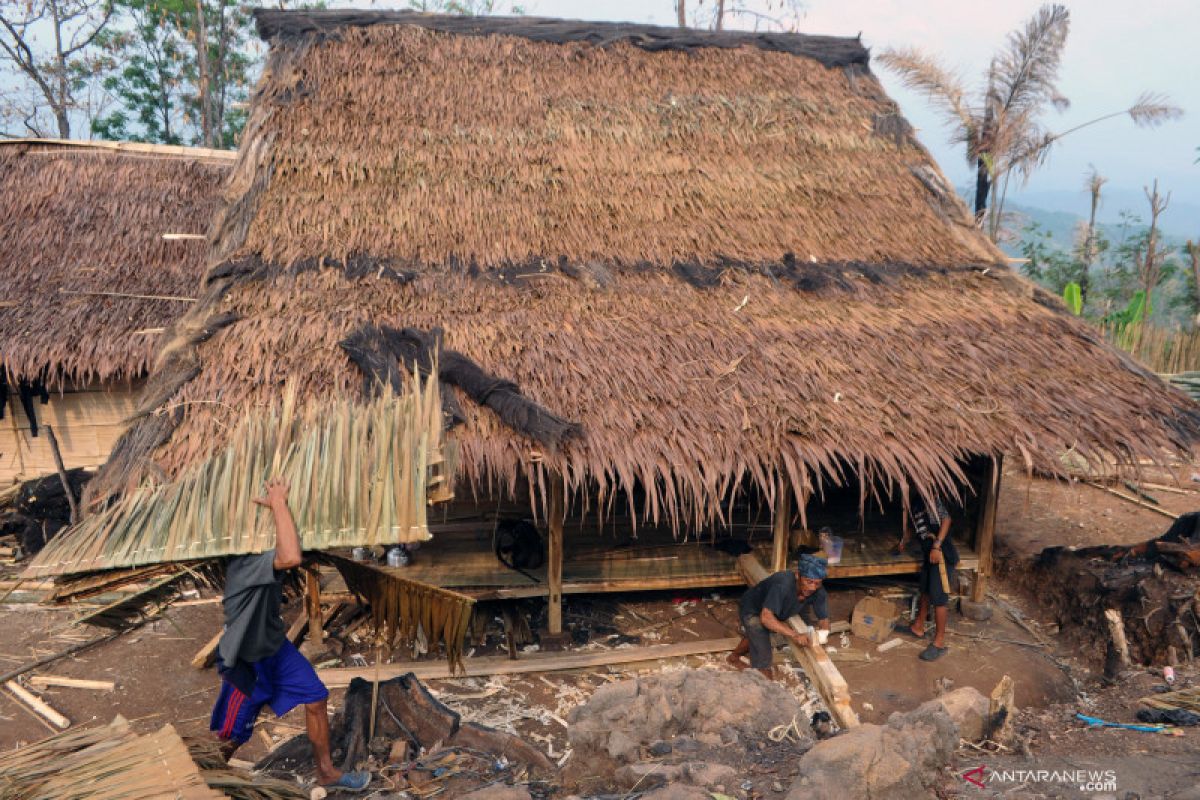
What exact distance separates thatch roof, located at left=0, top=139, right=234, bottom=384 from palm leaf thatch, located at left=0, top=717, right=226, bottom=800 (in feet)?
19.2

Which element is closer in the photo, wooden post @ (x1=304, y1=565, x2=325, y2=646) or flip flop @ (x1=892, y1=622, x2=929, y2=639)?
wooden post @ (x1=304, y1=565, x2=325, y2=646)

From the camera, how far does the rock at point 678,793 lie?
10.5ft

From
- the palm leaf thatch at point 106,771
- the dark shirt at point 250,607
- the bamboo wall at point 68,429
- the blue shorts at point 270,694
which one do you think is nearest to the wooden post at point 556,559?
the blue shorts at point 270,694

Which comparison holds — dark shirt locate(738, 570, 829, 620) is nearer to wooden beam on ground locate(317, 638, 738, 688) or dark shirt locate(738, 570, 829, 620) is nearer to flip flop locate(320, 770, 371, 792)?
wooden beam on ground locate(317, 638, 738, 688)

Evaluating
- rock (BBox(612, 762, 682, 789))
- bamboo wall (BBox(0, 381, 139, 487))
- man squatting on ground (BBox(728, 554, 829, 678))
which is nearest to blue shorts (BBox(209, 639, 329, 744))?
rock (BBox(612, 762, 682, 789))

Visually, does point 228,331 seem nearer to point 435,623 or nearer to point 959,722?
point 435,623

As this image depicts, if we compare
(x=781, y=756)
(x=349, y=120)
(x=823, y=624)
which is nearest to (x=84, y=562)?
(x=781, y=756)

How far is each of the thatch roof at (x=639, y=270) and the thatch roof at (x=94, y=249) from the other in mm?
2854

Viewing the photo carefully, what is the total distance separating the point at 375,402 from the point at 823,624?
367cm

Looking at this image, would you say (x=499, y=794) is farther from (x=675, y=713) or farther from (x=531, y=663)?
(x=531, y=663)

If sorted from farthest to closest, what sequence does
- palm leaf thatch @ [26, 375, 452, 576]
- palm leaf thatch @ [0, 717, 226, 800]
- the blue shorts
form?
the blue shorts → palm leaf thatch @ [26, 375, 452, 576] → palm leaf thatch @ [0, 717, 226, 800]

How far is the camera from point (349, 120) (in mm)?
7555

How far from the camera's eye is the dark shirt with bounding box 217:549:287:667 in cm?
365

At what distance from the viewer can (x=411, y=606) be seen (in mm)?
4199
